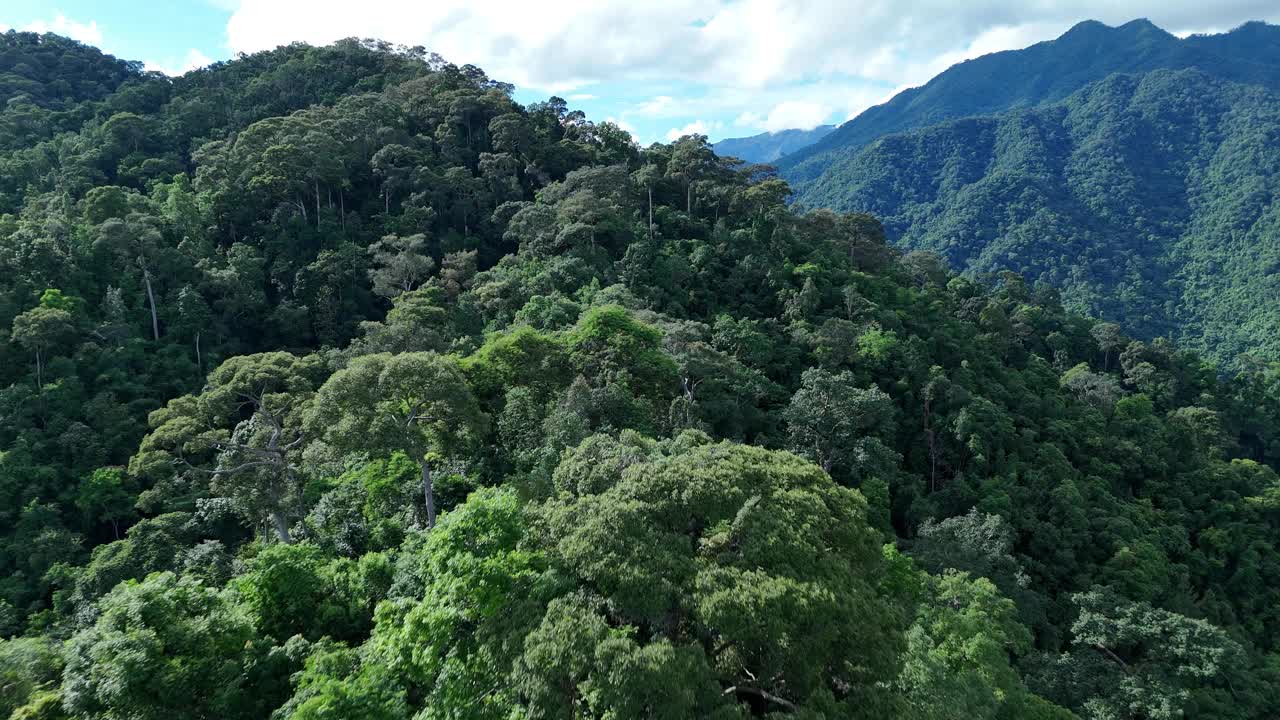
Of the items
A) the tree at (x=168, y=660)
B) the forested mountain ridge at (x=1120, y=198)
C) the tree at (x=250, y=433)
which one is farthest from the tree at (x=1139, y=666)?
the forested mountain ridge at (x=1120, y=198)

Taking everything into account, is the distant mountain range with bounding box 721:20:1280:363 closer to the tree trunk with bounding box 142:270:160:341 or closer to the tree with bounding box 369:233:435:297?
the tree with bounding box 369:233:435:297

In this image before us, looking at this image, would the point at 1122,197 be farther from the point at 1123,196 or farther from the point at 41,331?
the point at 41,331

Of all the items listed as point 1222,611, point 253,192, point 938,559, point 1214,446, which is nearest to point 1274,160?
point 1214,446

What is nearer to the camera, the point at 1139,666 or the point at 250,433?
the point at 250,433

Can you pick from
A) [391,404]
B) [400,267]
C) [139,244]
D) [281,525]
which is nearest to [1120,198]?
[400,267]

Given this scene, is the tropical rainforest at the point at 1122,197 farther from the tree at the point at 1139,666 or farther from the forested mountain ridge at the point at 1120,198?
the tree at the point at 1139,666

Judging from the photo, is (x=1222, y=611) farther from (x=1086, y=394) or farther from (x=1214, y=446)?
(x=1214, y=446)
